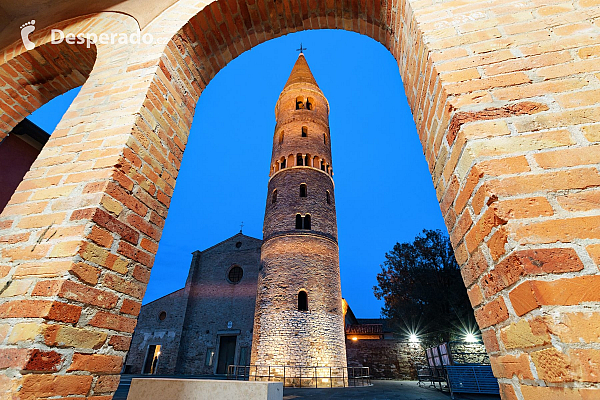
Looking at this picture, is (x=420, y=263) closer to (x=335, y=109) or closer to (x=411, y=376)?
(x=411, y=376)

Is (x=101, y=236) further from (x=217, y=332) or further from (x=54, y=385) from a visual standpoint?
(x=217, y=332)

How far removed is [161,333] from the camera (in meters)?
17.7

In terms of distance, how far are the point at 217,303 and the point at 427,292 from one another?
41.5ft

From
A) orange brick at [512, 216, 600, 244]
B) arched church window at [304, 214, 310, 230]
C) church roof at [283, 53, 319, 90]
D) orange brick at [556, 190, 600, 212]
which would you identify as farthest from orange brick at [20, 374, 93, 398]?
church roof at [283, 53, 319, 90]

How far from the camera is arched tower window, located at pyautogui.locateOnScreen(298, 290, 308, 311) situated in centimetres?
1155

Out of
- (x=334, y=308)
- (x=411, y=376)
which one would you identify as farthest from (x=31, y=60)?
(x=411, y=376)

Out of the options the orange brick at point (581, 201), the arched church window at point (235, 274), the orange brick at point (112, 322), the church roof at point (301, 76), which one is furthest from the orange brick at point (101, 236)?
the arched church window at point (235, 274)

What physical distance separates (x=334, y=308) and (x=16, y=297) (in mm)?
11838

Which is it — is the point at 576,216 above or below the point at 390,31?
below

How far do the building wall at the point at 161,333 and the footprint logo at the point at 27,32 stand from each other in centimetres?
1801

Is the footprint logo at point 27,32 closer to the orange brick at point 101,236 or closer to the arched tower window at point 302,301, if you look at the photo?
the orange brick at point 101,236

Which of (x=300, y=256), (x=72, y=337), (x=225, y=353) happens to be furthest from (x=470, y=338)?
(x=72, y=337)

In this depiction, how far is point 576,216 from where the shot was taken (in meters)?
0.91

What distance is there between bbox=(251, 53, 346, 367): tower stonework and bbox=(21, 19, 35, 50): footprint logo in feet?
35.1
